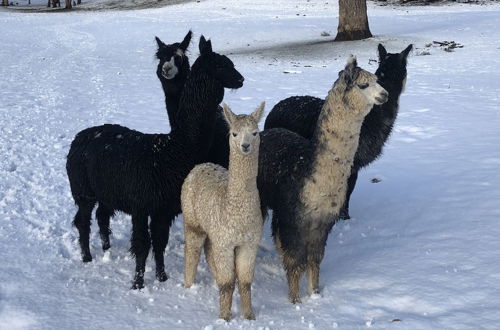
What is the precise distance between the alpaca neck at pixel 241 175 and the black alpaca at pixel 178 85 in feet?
4.98

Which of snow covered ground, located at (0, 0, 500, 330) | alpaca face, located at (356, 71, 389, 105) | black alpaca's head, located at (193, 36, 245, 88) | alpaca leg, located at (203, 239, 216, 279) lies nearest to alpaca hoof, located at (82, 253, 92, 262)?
snow covered ground, located at (0, 0, 500, 330)

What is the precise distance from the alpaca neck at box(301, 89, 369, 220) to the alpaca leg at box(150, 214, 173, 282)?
4.04ft

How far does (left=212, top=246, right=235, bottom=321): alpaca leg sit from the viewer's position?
13.1 feet

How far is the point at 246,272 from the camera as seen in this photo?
13.3 ft

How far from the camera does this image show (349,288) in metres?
4.57

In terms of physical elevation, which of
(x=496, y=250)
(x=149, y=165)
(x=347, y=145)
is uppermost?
(x=347, y=145)

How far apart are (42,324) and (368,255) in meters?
2.95

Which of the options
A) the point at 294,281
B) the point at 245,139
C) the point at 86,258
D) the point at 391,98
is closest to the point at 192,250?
the point at 294,281

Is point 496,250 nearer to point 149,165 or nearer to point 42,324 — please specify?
point 149,165

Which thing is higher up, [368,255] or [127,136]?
[127,136]

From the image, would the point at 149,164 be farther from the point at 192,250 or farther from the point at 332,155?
the point at 332,155

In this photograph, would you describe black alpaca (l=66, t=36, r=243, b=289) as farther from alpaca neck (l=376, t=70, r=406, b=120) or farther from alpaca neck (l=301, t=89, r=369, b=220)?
alpaca neck (l=376, t=70, r=406, b=120)

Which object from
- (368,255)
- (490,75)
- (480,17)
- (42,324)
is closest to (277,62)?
(490,75)

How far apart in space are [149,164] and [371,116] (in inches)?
99.6
